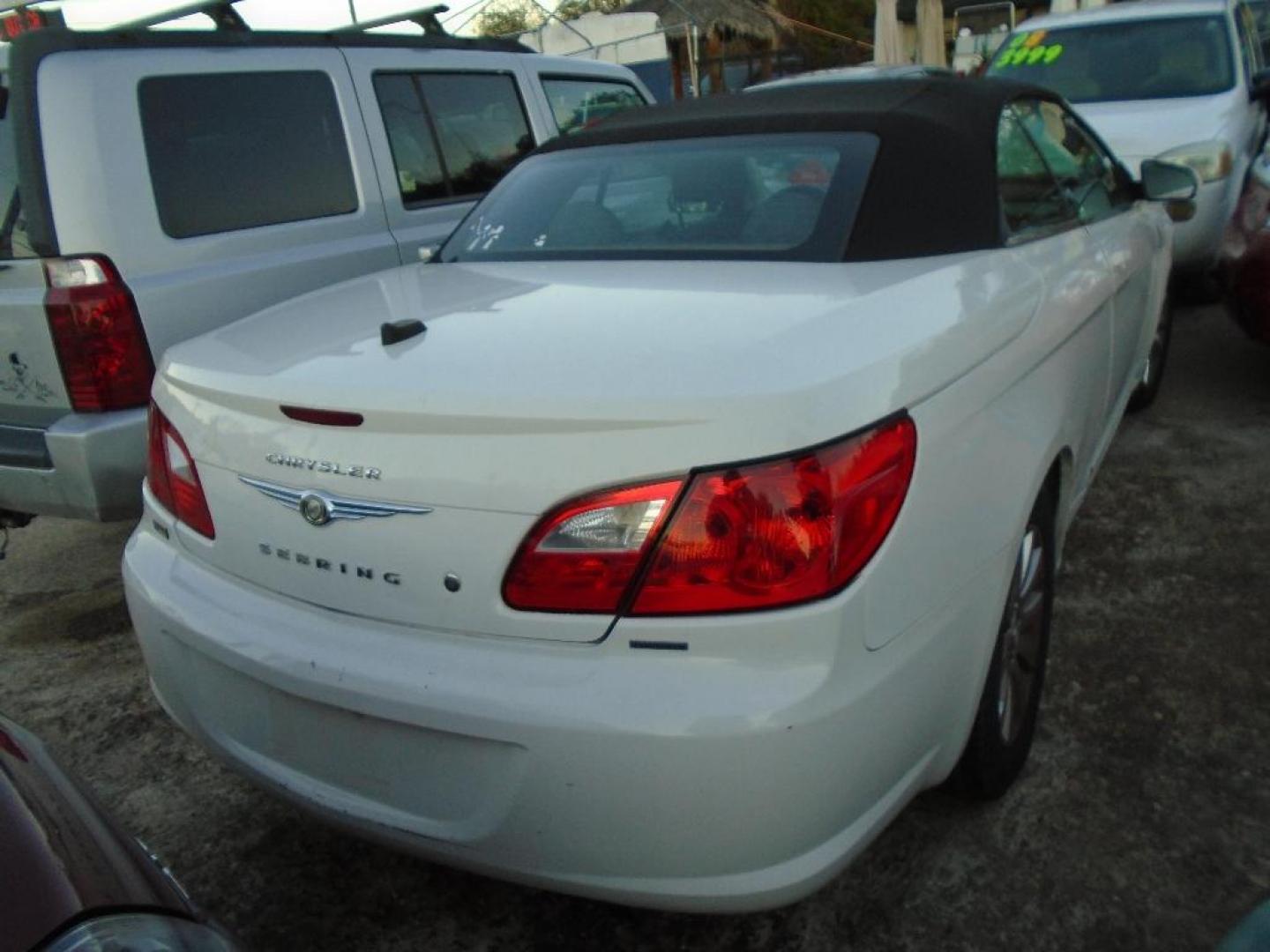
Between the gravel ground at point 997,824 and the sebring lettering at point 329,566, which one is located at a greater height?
the sebring lettering at point 329,566

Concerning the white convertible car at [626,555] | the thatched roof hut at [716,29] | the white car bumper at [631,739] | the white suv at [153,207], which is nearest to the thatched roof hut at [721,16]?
the thatched roof hut at [716,29]

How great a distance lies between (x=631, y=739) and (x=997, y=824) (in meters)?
1.17

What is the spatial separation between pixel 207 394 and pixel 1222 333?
19.5 feet

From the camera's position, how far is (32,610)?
3.84 metres

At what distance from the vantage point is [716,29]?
24938 millimetres

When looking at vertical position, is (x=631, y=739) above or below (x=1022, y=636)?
above

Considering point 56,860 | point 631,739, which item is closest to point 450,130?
point 631,739

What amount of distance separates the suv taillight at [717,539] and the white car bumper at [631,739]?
0.15ft

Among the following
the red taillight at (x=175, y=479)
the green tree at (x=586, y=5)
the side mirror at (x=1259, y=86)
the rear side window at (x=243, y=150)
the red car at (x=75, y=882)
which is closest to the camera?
the red car at (x=75, y=882)

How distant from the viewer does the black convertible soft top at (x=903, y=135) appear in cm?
240

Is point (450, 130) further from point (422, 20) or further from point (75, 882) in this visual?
point (75, 882)

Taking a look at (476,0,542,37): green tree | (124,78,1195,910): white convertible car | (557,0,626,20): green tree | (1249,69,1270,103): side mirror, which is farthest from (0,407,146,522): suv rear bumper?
(476,0,542,37): green tree

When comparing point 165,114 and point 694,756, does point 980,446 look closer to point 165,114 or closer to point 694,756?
point 694,756

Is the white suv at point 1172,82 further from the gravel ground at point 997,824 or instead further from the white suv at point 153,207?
the white suv at point 153,207
